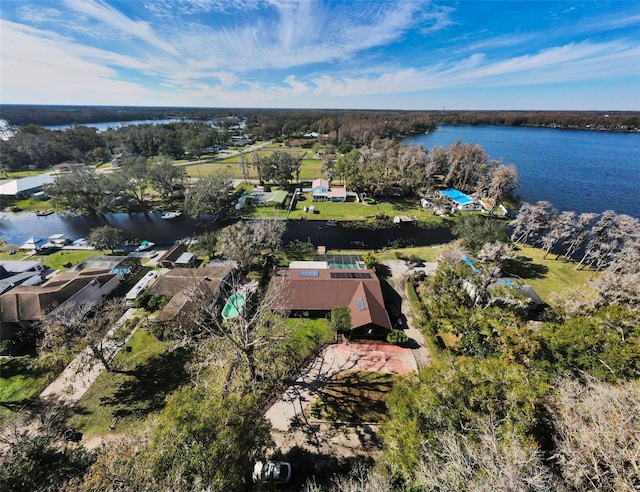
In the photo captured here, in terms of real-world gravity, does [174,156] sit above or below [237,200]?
above

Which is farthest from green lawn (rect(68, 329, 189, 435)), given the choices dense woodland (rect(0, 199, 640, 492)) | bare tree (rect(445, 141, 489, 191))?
bare tree (rect(445, 141, 489, 191))

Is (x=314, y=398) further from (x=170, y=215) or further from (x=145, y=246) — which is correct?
(x=170, y=215)

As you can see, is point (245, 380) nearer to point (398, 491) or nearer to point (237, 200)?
point (398, 491)

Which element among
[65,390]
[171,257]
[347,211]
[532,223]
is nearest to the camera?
[65,390]

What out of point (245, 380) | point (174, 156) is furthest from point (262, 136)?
point (245, 380)

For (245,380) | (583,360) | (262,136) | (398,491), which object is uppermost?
(262,136)

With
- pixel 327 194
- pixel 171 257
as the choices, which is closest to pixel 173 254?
pixel 171 257

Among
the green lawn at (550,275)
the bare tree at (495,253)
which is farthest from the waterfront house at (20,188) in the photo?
the green lawn at (550,275)
